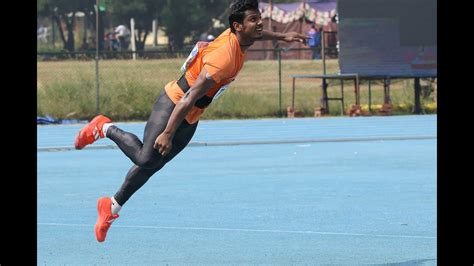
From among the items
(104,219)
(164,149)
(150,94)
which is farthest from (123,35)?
(164,149)

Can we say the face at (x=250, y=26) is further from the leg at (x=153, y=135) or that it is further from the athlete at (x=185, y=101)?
the leg at (x=153, y=135)

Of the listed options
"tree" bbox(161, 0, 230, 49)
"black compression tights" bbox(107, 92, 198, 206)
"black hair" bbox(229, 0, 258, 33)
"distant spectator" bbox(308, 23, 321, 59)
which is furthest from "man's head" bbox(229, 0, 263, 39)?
"tree" bbox(161, 0, 230, 49)

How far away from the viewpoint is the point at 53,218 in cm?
1248

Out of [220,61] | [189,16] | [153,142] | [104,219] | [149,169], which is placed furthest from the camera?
[189,16]

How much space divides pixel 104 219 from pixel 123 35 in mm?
51395

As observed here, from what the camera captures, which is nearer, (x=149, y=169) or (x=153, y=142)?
(x=153, y=142)

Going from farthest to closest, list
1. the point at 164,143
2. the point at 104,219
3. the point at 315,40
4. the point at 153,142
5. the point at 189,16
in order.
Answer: the point at 189,16, the point at 315,40, the point at 104,219, the point at 153,142, the point at 164,143

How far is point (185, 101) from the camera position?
902 cm

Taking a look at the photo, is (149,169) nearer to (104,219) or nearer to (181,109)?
(104,219)

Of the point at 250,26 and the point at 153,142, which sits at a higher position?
the point at 250,26
